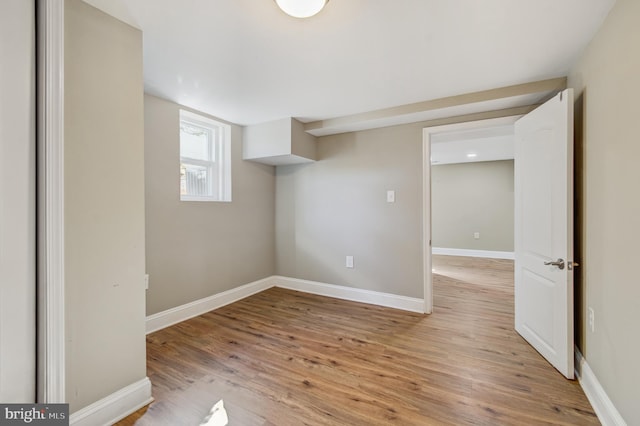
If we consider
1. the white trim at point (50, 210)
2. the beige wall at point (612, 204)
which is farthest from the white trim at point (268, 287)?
the beige wall at point (612, 204)

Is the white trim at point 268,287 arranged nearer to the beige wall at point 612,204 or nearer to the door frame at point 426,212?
the door frame at point 426,212

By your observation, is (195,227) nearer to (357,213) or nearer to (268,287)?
(268,287)

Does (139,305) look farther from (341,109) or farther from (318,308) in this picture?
(341,109)

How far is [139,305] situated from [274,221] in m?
2.54

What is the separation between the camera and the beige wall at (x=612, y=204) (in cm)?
127

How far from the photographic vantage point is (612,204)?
146 cm

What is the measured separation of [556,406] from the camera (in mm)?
1587

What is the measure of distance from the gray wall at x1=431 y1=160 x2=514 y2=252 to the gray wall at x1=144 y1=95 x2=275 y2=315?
497 centimetres

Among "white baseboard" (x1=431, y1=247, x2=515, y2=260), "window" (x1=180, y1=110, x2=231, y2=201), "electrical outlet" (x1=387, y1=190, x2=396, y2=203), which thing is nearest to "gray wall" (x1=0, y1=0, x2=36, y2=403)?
"window" (x1=180, y1=110, x2=231, y2=201)

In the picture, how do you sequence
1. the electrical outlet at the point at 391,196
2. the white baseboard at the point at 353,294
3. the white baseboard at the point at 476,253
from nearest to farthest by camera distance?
the white baseboard at the point at 353,294, the electrical outlet at the point at 391,196, the white baseboard at the point at 476,253

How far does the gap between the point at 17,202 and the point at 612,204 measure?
2982 millimetres

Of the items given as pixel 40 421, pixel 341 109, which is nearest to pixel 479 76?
pixel 341 109

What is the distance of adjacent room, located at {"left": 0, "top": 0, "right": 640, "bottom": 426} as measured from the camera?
1.26m

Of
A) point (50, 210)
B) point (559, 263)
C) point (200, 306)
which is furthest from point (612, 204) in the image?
point (200, 306)
